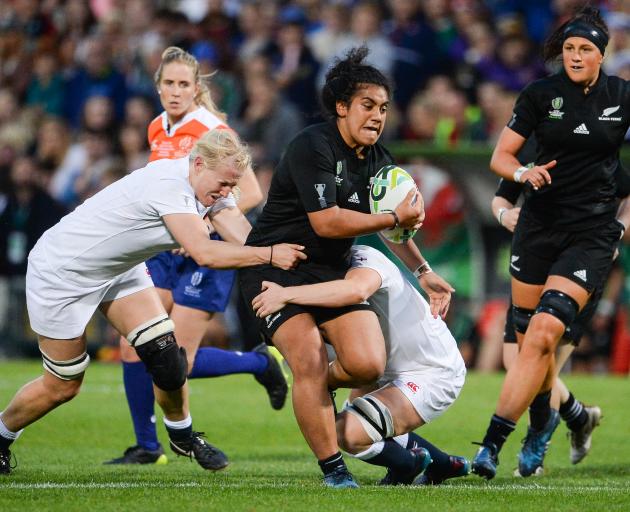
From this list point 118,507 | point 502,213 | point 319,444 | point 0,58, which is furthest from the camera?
point 0,58

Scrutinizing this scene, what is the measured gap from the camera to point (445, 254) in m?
13.3

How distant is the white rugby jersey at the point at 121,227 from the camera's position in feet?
20.3

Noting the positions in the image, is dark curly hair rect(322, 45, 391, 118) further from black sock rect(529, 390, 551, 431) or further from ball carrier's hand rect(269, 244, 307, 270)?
black sock rect(529, 390, 551, 431)

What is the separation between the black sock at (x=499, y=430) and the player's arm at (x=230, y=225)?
1.71 meters

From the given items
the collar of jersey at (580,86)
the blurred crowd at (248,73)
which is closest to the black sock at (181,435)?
the collar of jersey at (580,86)

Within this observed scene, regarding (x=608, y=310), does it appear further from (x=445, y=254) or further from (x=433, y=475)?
(x=433, y=475)

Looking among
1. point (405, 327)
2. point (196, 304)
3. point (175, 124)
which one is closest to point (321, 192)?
point (405, 327)

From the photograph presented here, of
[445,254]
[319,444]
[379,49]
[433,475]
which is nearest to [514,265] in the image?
[433,475]

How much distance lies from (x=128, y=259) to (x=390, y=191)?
1.43 meters

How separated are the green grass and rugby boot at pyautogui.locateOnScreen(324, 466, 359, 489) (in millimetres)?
86

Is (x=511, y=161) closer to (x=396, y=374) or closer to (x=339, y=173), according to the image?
(x=339, y=173)

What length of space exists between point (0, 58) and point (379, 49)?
24.2 feet

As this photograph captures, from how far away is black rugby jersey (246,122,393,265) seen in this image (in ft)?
19.8

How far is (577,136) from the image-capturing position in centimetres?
694
